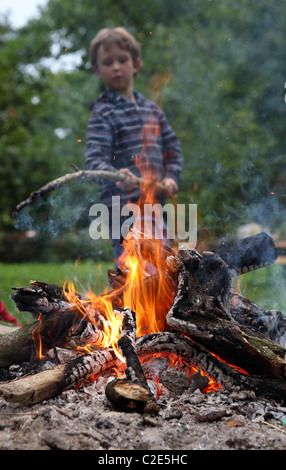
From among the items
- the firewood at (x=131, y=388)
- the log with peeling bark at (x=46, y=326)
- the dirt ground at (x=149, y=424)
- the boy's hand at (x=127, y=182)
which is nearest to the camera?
the dirt ground at (x=149, y=424)

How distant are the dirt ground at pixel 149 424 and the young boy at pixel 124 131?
2185 mm

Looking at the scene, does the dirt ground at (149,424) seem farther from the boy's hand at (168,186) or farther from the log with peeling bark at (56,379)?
the boy's hand at (168,186)

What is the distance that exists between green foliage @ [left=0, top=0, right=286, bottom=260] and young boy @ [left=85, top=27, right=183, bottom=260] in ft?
7.99

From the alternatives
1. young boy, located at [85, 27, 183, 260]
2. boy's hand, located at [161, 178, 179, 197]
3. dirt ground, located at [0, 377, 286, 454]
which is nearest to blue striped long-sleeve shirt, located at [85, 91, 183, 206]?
young boy, located at [85, 27, 183, 260]

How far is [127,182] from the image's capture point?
3.71 meters

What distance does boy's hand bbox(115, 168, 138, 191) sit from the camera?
12.1 ft

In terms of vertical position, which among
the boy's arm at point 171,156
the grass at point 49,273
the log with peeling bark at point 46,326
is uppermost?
the boy's arm at point 171,156

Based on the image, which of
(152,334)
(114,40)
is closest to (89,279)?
(114,40)

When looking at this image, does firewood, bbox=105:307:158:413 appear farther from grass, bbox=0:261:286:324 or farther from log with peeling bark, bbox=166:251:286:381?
grass, bbox=0:261:286:324

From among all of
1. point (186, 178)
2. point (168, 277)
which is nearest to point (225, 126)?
point (186, 178)

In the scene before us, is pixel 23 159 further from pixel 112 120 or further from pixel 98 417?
pixel 98 417

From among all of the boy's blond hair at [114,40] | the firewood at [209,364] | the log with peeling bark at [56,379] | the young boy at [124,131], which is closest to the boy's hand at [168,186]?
the young boy at [124,131]

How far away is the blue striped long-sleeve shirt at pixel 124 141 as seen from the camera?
4.04m

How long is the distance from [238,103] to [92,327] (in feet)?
20.7
